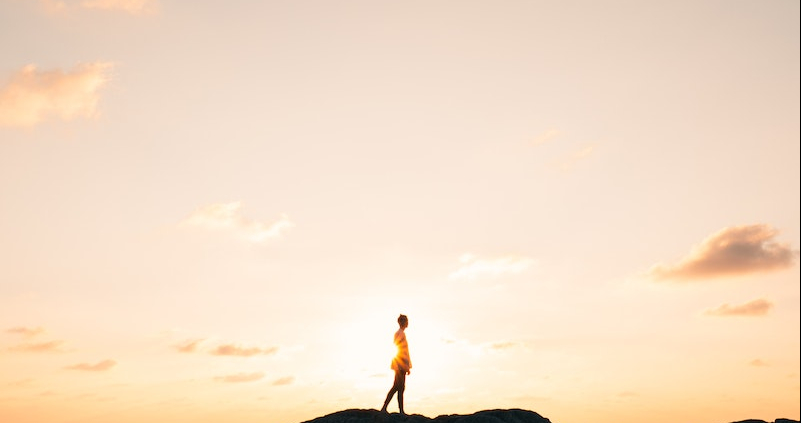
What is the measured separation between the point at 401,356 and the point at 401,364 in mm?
322

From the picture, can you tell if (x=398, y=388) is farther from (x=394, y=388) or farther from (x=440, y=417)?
(x=440, y=417)

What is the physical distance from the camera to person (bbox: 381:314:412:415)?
924 inches

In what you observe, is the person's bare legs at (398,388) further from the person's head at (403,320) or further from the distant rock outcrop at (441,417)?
the person's head at (403,320)

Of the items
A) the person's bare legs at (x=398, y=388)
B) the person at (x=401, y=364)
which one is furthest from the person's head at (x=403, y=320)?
the person's bare legs at (x=398, y=388)

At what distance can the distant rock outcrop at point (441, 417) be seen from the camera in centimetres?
2366

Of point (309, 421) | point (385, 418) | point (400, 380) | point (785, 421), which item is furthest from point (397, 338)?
point (785, 421)

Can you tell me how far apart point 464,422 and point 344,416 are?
15.5 ft

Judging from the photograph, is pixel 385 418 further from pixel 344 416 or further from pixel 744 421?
pixel 744 421

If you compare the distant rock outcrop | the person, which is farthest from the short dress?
the distant rock outcrop

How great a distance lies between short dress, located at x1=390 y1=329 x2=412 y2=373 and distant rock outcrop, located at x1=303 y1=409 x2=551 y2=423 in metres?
1.92

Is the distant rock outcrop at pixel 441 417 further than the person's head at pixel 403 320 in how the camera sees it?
Yes

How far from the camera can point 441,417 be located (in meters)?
25.0

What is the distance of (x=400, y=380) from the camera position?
23906mm

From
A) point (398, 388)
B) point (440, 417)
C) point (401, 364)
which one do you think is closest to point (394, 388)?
point (398, 388)
